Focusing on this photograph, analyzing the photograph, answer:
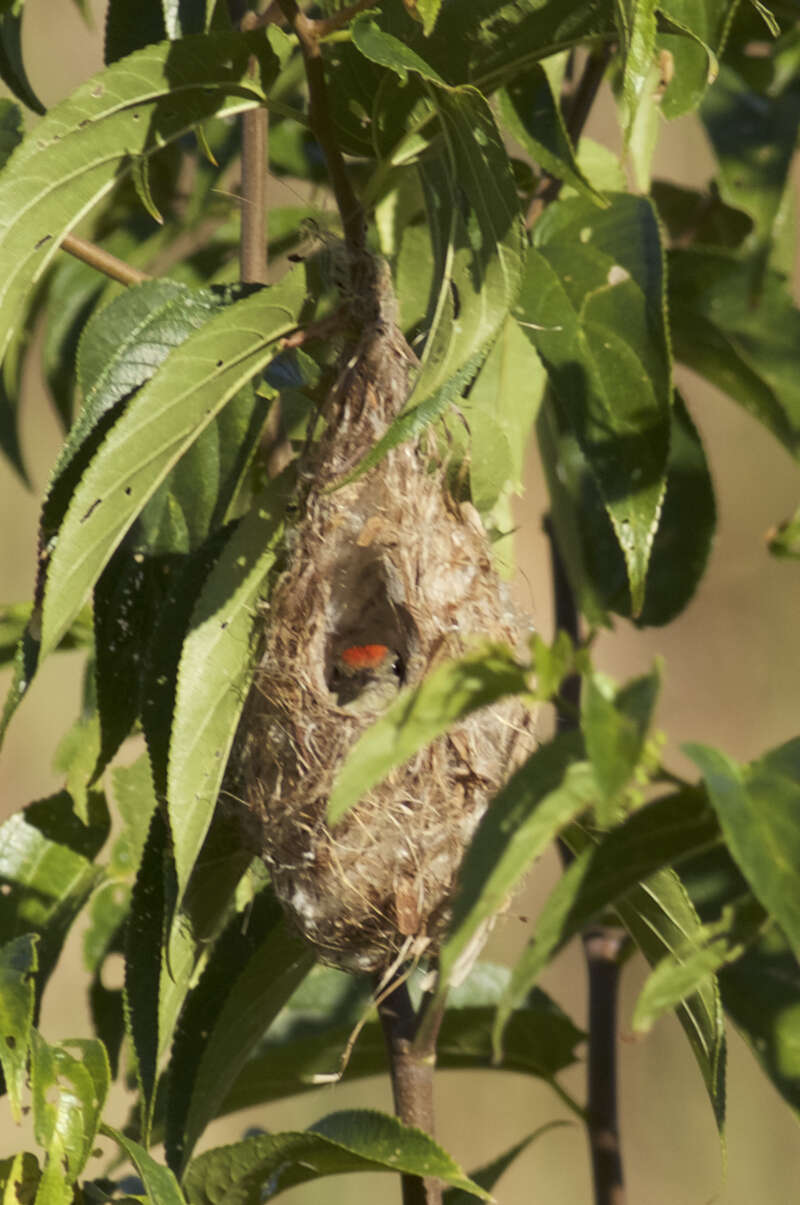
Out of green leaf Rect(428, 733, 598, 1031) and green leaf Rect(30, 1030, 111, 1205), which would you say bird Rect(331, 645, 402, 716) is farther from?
green leaf Rect(428, 733, 598, 1031)

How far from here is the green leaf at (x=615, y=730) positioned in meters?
0.53

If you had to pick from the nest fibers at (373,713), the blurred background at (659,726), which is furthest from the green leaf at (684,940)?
the blurred background at (659,726)

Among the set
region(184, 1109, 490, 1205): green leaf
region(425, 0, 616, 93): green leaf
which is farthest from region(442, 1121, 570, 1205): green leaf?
region(425, 0, 616, 93): green leaf

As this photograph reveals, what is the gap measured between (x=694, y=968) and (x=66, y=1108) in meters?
0.56

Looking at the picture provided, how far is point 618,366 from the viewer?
99 centimetres

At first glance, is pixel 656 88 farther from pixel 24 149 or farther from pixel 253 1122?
pixel 253 1122

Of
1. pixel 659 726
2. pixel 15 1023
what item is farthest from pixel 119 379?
pixel 659 726

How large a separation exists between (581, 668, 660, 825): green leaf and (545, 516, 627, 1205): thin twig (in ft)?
2.94

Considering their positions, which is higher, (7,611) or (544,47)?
(544,47)

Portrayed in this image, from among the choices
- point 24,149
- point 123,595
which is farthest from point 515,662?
point 123,595

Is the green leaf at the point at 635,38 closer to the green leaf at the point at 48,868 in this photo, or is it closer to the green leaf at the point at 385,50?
the green leaf at the point at 385,50

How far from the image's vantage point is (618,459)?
0.97m

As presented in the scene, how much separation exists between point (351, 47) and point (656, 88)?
0.92 feet

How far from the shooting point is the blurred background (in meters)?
3.59
